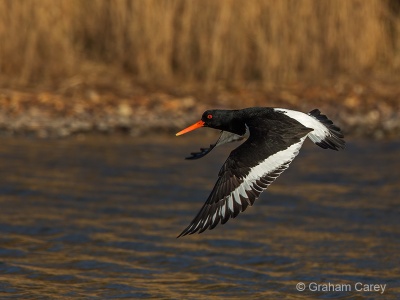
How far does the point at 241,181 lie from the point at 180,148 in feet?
19.6

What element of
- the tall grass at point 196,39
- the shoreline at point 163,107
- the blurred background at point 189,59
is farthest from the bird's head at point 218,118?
the tall grass at point 196,39

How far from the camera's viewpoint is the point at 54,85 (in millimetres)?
14492

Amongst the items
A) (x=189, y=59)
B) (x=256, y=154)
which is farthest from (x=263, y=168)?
(x=189, y=59)

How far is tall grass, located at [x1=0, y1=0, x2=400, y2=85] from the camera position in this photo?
47.3 ft

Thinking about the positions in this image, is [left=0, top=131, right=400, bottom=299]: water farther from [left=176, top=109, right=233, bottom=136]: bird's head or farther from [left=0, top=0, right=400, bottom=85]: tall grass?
[left=0, top=0, right=400, bottom=85]: tall grass

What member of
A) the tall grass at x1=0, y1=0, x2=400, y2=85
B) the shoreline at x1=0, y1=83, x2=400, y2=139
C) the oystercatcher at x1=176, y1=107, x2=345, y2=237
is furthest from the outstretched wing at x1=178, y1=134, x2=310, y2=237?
the tall grass at x1=0, y1=0, x2=400, y2=85

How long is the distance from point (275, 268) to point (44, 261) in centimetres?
180

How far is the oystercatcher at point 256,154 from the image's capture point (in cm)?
674

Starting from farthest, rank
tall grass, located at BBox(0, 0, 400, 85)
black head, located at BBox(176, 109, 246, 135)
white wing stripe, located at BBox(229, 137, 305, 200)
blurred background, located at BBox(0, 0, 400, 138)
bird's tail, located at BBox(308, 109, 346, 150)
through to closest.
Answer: tall grass, located at BBox(0, 0, 400, 85)
blurred background, located at BBox(0, 0, 400, 138)
black head, located at BBox(176, 109, 246, 135)
bird's tail, located at BBox(308, 109, 346, 150)
white wing stripe, located at BBox(229, 137, 305, 200)

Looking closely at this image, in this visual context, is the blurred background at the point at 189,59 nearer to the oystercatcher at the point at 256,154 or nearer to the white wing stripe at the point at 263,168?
the oystercatcher at the point at 256,154

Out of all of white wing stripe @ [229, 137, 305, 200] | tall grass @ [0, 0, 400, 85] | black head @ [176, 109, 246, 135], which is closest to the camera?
white wing stripe @ [229, 137, 305, 200]

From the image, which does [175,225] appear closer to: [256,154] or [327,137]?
[327,137]

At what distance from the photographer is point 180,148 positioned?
12781mm

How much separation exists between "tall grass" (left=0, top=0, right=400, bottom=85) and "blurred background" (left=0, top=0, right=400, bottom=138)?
2 centimetres
